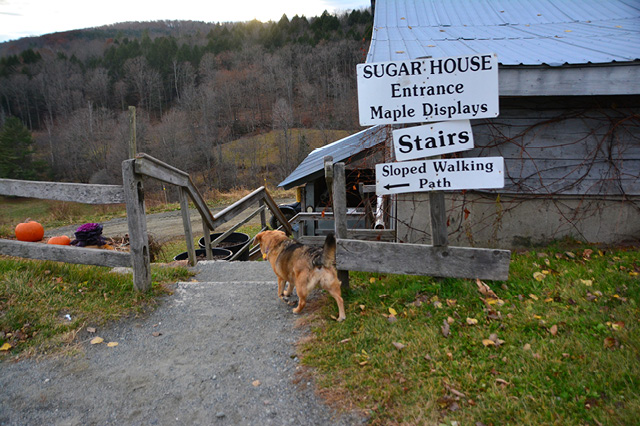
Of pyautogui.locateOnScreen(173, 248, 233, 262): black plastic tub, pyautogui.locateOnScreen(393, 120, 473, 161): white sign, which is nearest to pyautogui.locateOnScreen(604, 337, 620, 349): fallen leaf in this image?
pyautogui.locateOnScreen(393, 120, 473, 161): white sign

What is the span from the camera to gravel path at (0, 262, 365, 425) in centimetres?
270

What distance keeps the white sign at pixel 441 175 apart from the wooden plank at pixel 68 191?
8.66 feet

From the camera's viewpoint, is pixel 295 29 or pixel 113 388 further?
pixel 295 29

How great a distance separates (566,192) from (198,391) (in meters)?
4.85

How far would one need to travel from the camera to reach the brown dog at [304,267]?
12.0 feet

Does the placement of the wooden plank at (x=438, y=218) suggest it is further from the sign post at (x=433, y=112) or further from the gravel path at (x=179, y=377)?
the gravel path at (x=179, y=377)

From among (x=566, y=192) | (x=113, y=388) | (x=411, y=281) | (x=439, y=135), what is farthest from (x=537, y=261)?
(x=113, y=388)

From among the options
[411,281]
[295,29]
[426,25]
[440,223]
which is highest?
[295,29]

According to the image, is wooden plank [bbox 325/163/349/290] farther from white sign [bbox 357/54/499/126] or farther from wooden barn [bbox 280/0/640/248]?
wooden barn [bbox 280/0/640/248]

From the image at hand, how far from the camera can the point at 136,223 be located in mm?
4043

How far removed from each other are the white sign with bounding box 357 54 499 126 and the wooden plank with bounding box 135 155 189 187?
7.44 feet

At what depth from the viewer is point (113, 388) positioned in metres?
2.99

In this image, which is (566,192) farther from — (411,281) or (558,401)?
(558,401)

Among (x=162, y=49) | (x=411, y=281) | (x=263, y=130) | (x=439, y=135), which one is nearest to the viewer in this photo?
(x=439, y=135)
